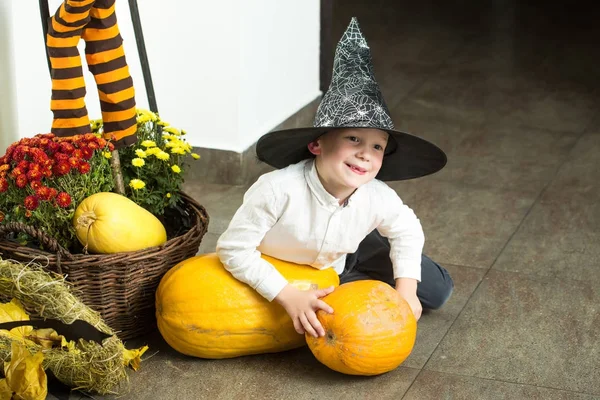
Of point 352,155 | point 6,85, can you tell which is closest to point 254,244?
point 352,155

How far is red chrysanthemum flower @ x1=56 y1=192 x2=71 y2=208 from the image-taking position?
2730 millimetres

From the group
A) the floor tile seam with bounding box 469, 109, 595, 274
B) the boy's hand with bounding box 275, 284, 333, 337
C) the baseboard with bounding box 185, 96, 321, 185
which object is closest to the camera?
the boy's hand with bounding box 275, 284, 333, 337

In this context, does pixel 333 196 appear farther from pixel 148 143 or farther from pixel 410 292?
pixel 148 143

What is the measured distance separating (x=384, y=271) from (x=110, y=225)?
814mm

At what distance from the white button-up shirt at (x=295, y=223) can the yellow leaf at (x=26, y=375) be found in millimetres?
567

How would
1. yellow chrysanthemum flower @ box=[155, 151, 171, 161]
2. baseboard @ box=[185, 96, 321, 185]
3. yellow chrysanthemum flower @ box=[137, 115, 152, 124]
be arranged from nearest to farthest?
1. yellow chrysanthemum flower @ box=[155, 151, 171, 161]
2. yellow chrysanthemum flower @ box=[137, 115, 152, 124]
3. baseboard @ box=[185, 96, 321, 185]

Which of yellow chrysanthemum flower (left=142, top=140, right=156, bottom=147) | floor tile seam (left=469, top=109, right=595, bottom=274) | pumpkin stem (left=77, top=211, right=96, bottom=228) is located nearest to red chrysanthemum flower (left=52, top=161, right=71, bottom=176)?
pumpkin stem (left=77, top=211, right=96, bottom=228)

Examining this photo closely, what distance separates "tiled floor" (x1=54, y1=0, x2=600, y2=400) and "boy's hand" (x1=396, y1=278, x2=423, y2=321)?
0.37 ft

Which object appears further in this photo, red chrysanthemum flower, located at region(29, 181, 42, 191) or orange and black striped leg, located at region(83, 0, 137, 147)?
orange and black striped leg, located at region(83, 0, 137, 147)

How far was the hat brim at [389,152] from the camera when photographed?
2.73m

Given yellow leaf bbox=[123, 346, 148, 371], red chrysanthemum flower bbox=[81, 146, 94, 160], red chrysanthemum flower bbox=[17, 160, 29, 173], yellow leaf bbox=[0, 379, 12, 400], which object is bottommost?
yellow leaf bbox=[123, 346, 148, 371]

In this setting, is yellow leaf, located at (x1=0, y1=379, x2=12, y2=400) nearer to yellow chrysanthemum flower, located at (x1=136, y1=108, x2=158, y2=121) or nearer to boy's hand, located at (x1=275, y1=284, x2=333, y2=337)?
boy's hand, located at (x1=275, y1=284, x2=333, y2=337)

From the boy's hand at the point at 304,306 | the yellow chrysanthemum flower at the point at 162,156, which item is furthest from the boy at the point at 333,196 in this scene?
the yellow chrysanthemum flower at the point at 162,156

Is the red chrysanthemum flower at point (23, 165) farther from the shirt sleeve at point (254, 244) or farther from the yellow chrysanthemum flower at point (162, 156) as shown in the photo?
the shirt sleeve at point (254, 244)
